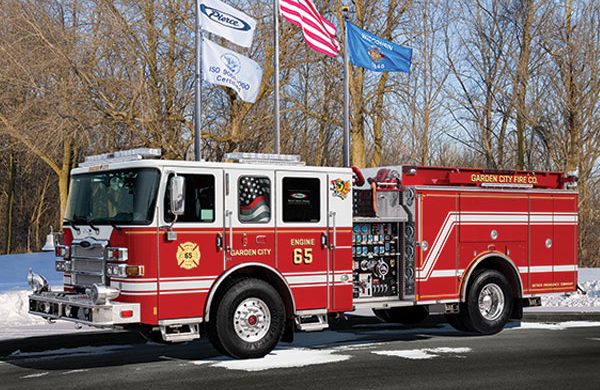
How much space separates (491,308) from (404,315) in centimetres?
169

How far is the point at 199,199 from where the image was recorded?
1002 centimetres

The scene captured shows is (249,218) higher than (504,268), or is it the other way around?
(249,218)

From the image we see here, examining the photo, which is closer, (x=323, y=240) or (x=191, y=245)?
(x=191, y=245)

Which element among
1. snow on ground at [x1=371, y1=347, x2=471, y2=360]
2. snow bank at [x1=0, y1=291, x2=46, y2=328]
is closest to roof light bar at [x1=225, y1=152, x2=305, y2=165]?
snow on ground at [x1=371, y1=347, x2=471, y2=360]

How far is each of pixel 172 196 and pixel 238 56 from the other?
26.3 ft

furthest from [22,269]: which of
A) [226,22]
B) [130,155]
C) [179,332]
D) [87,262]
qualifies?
[179,332]

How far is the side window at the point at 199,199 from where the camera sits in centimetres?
991

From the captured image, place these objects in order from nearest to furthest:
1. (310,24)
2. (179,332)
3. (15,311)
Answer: (179,332)
(15,311)
(310,24)

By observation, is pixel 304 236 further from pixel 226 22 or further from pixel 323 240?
pixel 226 22

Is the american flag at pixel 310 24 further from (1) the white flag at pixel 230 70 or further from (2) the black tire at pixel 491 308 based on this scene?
(2) the black tire at pixel 491 308

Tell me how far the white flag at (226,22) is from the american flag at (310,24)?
2.76 ft

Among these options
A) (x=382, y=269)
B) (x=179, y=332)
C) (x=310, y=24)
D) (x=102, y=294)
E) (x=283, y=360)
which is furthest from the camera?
(x=310, y=24)

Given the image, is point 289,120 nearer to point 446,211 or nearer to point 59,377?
point 446,211

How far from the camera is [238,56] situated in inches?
668
